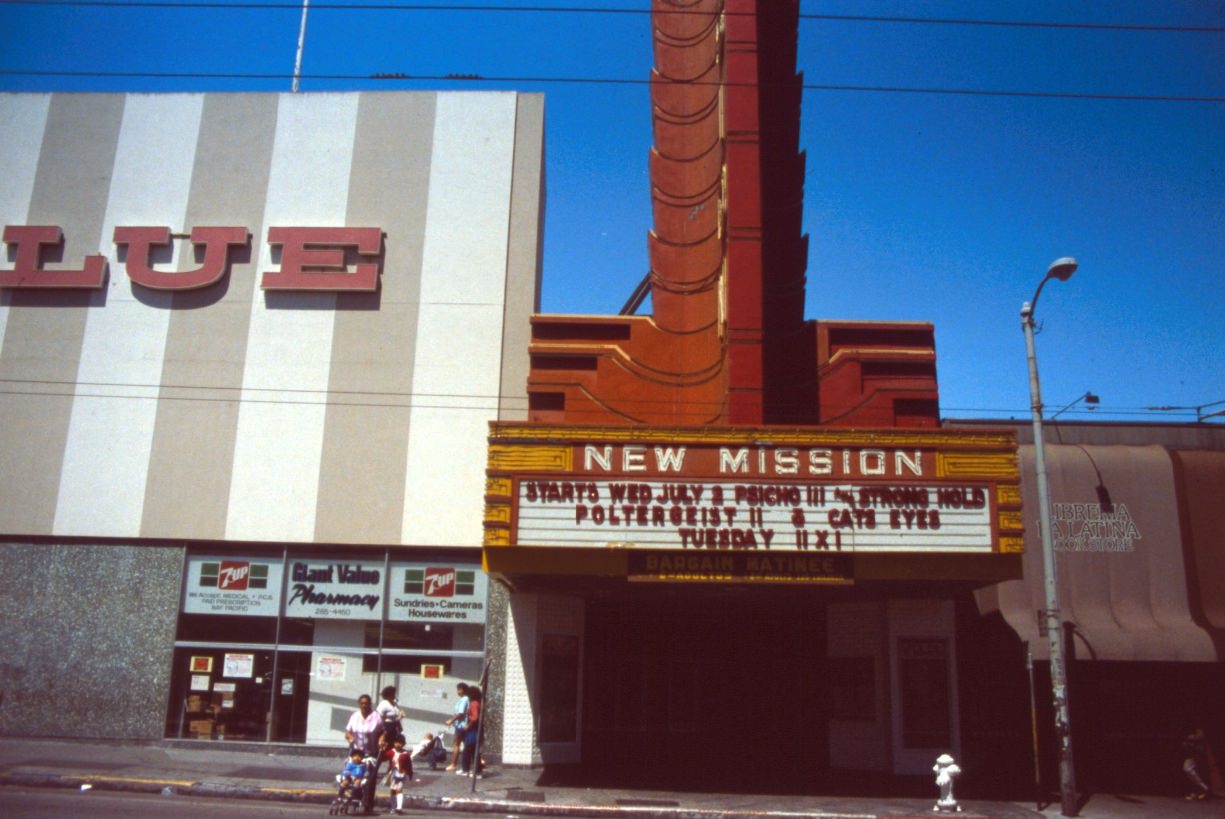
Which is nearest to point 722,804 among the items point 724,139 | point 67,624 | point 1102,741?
point 1102,741

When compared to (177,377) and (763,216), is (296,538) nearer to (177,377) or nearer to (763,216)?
(177,377)

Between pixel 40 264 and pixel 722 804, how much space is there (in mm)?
19924

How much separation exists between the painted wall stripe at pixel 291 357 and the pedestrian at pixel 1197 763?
18609 millimetres

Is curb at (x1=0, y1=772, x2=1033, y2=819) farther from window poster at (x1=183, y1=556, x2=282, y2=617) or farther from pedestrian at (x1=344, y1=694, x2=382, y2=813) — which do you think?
window poster at (x1=183, y1=556, x2=282, y2=617)

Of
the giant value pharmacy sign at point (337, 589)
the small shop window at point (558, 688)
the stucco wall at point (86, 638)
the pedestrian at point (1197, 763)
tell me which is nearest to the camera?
the pedestrian at point (1197, 763)

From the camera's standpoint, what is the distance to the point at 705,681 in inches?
963

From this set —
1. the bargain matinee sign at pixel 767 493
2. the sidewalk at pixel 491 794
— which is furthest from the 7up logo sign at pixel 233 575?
the bargain matinee sign at pixel 767 493

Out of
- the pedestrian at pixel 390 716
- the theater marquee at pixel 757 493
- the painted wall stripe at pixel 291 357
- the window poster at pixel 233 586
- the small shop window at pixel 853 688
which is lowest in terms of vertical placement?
the pedestrian at pixel 390 716

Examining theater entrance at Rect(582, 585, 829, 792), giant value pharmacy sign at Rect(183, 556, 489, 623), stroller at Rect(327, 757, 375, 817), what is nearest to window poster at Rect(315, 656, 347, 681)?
giant value pharmacy sign at Rect(183, 556, 489, 623)

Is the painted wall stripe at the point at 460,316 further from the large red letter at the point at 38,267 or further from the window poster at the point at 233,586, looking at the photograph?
the large red letter at the point at 38,267

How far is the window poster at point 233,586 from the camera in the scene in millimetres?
21578

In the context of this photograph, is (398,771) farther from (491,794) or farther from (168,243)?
(168,243)

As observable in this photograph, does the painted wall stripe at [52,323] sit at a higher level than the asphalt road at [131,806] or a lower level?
higher

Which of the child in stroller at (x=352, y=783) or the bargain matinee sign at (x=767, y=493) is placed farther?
the bargain matinee sign at (x=767, y=493)
